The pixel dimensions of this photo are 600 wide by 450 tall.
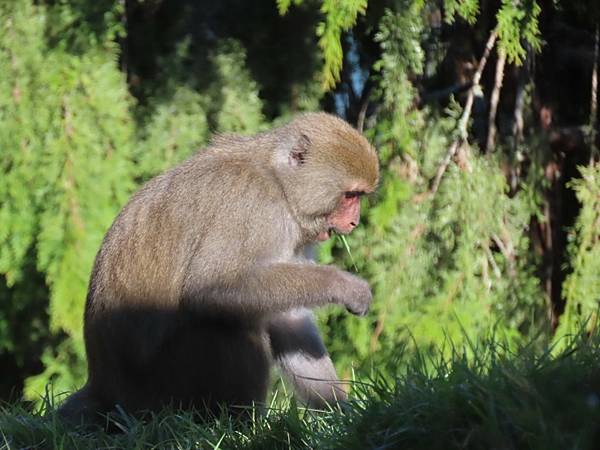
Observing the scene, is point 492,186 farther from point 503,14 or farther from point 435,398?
point 435,398

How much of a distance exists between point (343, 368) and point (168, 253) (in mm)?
2305

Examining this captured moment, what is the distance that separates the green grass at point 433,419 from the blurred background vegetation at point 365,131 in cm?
175

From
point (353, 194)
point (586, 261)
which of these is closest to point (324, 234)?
point (353, 194)

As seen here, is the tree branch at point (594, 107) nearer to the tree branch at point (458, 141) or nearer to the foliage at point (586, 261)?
the foliage at point (586, 261)

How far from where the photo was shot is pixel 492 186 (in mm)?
6801

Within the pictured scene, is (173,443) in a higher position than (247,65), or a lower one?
lower

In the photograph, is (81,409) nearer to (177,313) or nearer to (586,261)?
(177,313)

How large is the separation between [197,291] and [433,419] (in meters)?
1.65

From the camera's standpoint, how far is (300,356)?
525 centimetres

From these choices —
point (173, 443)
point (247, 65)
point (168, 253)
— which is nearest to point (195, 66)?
point (247, 65)

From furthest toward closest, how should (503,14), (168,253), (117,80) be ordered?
(117,80)
(503,14)
(168,253)

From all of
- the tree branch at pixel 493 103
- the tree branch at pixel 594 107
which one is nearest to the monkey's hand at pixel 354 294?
the tree branch at pixel 493 103

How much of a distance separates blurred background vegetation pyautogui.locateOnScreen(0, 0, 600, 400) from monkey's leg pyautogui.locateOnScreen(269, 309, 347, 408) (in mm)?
426

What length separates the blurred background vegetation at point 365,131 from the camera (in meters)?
6.32
